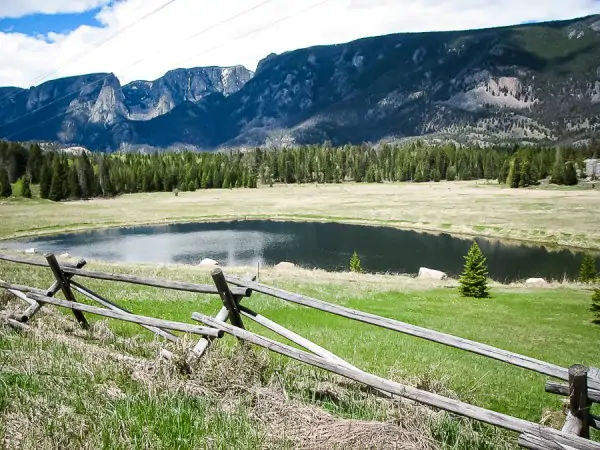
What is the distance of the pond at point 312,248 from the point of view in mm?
53219

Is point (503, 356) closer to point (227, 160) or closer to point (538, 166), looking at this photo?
point (538, 166)

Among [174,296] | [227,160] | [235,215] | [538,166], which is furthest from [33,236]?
[538,166]

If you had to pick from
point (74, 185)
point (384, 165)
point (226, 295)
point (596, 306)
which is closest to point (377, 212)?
point (596, 306)

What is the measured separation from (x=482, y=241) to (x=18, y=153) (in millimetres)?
155634

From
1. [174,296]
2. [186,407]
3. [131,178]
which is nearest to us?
[186,407]

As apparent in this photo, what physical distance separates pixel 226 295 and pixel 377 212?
89.7 metres

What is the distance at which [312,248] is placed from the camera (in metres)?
65.5

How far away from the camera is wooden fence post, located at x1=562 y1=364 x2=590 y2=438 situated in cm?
491

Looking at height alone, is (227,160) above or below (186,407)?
above

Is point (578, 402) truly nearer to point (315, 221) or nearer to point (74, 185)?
point (315, 221)

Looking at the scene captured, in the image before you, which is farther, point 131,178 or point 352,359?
point 131,178

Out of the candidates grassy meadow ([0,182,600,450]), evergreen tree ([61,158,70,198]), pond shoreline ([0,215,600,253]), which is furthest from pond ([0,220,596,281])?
evergreen tree ([61,158,70,198])

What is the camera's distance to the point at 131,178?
15325 centimetres

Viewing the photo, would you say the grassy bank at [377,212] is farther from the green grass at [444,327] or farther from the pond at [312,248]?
the green grass at [444,327]
